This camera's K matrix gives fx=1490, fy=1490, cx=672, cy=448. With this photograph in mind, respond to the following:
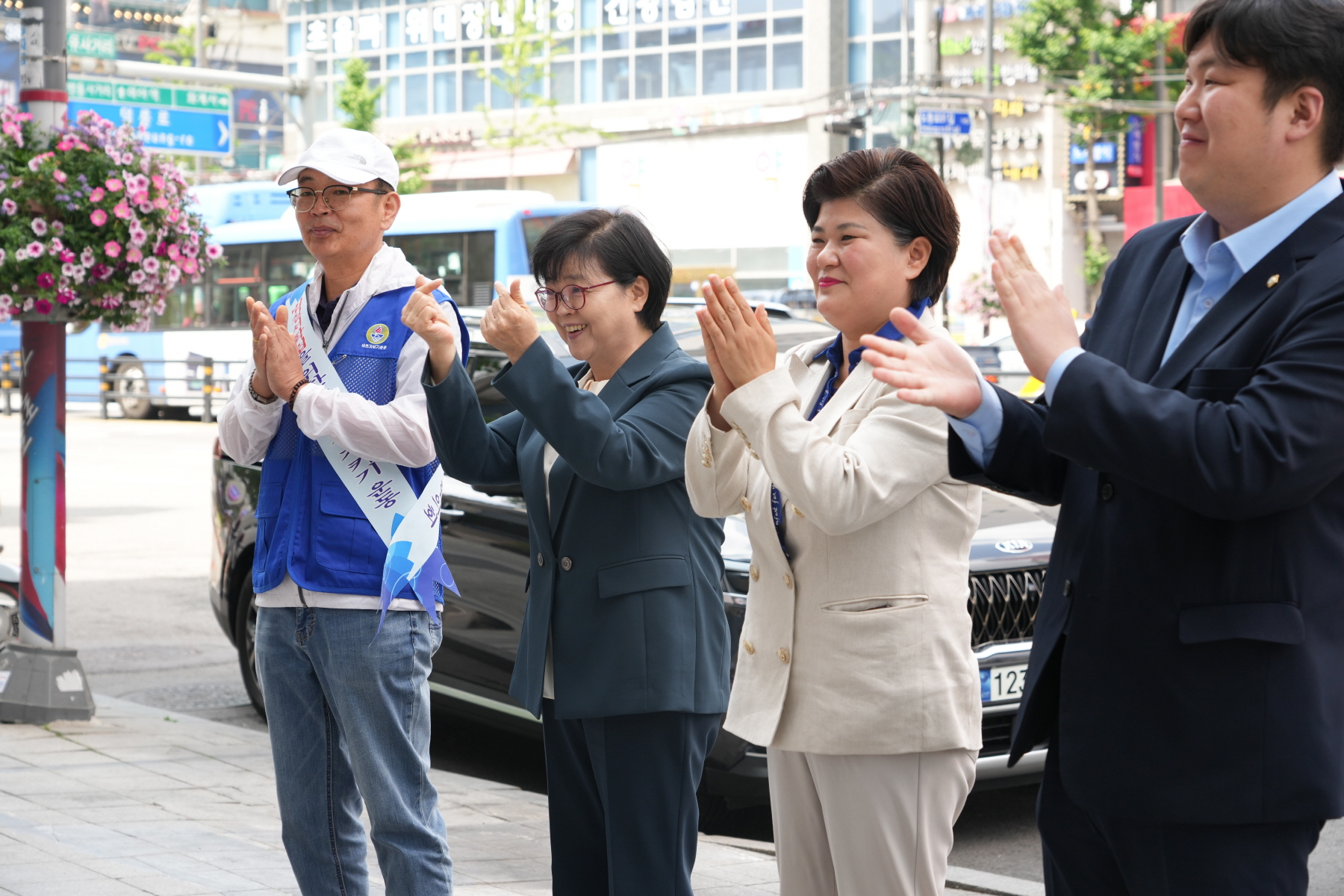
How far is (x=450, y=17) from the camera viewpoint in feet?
157

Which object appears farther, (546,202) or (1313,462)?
(546,202)

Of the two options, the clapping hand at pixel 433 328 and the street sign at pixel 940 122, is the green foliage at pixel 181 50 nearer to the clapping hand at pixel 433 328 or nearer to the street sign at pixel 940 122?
the street sign at pixel 940 122

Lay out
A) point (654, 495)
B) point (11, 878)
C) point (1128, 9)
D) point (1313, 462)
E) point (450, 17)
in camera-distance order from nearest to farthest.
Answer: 1. point (1313, 462)
2. point (654, 495)
3. point (11, 878)
4. point (1128, 9)
5. point (450, 17)

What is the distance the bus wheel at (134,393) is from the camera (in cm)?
2631

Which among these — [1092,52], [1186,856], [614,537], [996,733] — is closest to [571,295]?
[614,537]

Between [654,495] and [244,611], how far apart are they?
3.85 metres

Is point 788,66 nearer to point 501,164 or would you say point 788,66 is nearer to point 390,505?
point 501,164

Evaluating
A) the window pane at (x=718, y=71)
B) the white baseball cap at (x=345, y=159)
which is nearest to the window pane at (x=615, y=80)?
the window pane at (x=718, y=71)

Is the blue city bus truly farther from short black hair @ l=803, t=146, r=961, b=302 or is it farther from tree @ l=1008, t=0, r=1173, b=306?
short black hair @ l=803, t=146, r=961, b=302

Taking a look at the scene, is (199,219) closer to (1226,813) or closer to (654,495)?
(654,495)

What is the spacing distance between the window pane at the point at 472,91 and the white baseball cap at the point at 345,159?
45747mm

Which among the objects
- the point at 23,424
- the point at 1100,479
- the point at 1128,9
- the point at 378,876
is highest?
the point at 1128,9

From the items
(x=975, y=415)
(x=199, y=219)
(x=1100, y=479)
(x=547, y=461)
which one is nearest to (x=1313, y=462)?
(x=1100, y=479)

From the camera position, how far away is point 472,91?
48250mm
